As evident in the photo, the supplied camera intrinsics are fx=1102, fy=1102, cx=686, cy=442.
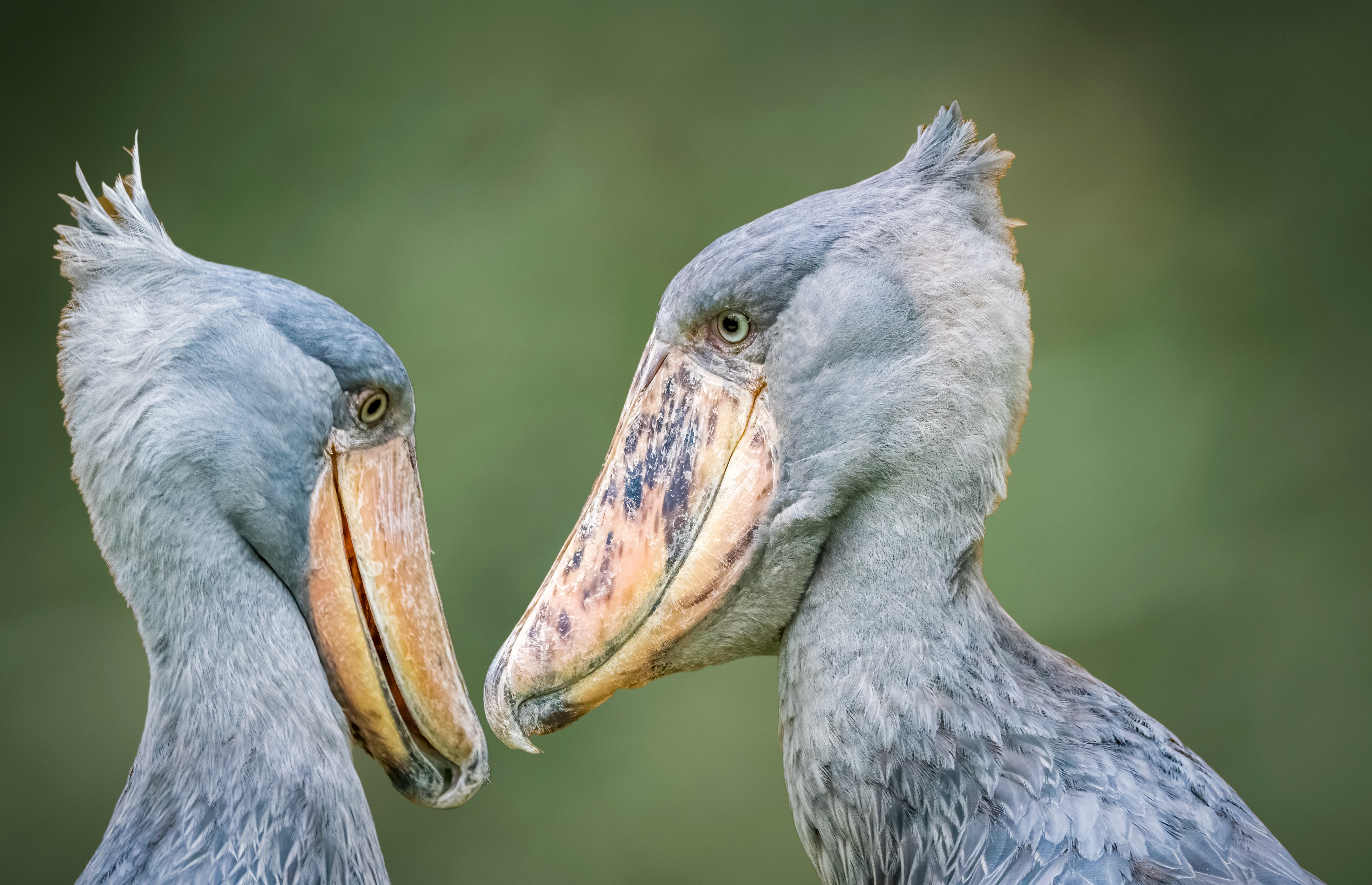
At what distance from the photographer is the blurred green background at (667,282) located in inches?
110

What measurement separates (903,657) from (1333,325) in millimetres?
2269

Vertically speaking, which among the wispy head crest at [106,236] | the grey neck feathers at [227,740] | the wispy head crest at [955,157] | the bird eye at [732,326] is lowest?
the grey neck feathers at [227,740]

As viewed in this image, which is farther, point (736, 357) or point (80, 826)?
point (80, 826)

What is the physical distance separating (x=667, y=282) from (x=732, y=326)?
1.81 meters

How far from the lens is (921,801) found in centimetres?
114

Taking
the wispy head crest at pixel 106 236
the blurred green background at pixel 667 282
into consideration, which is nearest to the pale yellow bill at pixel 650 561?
the wispy head crest at pixel 106 236

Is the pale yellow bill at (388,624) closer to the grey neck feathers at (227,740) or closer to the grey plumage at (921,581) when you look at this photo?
the grey neck feathers at (227,740)

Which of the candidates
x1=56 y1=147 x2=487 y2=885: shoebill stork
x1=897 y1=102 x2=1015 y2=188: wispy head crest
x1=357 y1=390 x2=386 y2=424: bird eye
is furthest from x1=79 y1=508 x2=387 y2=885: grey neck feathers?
x1=897 y1=102 x2=1015 y2=188: wispy head crest

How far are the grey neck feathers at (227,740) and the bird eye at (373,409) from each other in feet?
0.66

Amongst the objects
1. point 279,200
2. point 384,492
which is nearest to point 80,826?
point 279,200

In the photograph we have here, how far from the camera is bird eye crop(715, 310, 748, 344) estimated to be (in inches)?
48.8

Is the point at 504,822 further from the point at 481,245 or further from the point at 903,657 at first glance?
the point at 903,657

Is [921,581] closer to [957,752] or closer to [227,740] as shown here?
[957,752]

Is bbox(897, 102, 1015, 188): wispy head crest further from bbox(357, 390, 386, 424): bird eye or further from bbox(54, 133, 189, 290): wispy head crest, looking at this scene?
bbox(54, 133, 189, 290): wispy head crest
